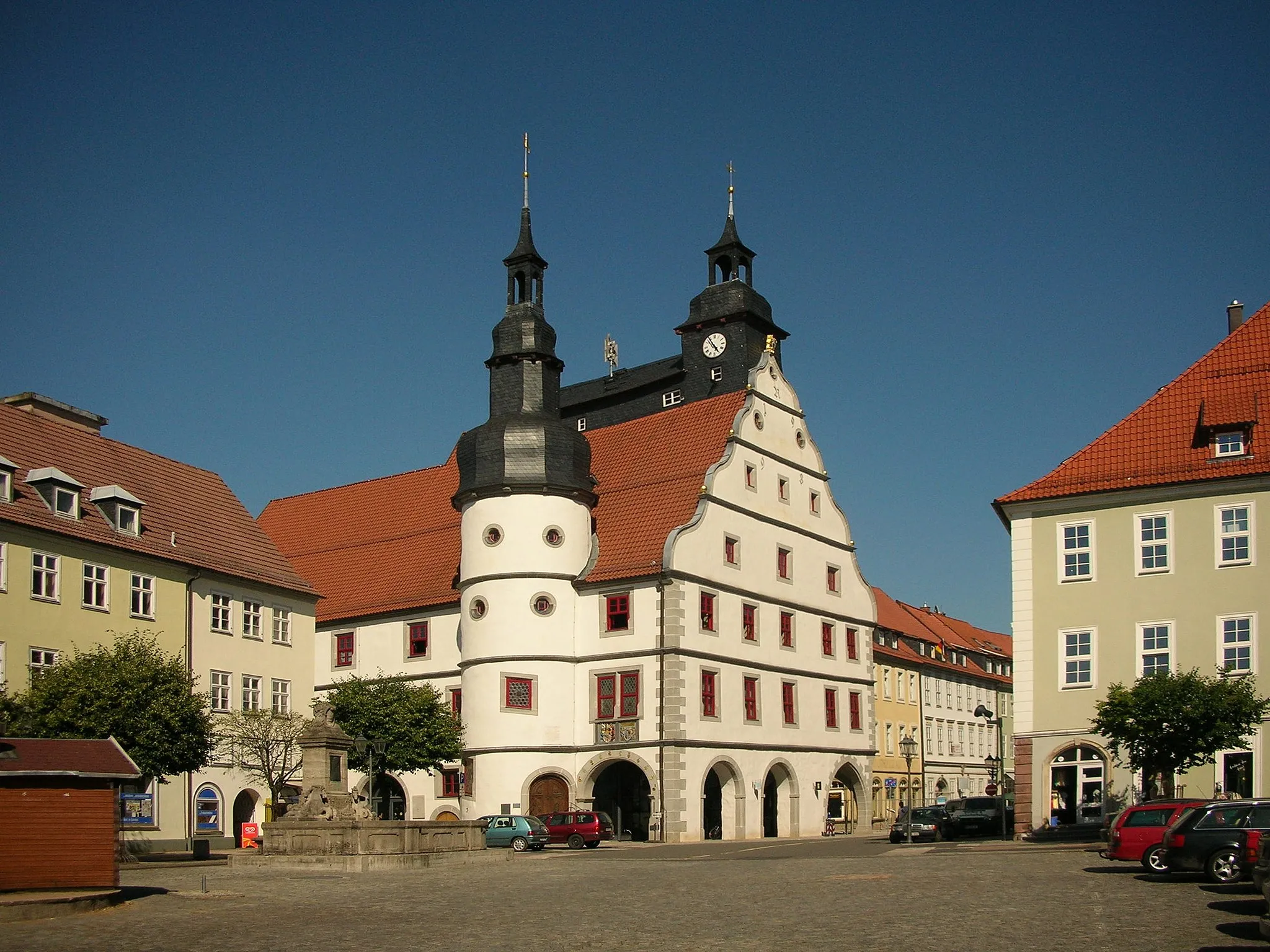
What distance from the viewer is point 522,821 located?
41062 millimetres

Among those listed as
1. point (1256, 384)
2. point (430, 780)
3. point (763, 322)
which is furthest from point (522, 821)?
point (763, 322)

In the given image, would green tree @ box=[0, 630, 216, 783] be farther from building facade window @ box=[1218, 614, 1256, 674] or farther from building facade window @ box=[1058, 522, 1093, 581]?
building facade window @ box=[1218, 614, 1256, 674]

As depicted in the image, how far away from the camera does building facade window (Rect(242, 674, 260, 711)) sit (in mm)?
45719

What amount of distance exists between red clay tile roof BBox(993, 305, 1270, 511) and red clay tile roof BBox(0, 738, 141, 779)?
23899mm

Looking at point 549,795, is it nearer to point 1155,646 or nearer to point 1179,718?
point 1155,646

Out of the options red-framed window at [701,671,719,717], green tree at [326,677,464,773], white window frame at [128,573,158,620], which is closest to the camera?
white window frame at [128,573,158,620]

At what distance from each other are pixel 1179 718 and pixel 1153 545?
617cm

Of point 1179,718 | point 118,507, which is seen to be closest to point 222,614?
point 118,507

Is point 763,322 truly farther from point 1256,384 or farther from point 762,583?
point 1256,384

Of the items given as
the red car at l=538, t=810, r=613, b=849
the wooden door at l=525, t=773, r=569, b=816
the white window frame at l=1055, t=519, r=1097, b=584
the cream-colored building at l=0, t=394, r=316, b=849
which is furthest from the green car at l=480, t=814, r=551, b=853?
the white window frame at l=1055, t=519, r=1097, b=584

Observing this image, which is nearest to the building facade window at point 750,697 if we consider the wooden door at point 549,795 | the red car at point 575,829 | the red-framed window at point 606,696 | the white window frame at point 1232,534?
the red-framed window at point 606,696

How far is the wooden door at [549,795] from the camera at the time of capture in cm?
4828

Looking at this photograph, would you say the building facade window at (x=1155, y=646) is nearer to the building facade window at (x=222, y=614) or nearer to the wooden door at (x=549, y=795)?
the wooden door at (x=549, y=795)

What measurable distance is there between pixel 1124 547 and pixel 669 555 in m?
15.8
